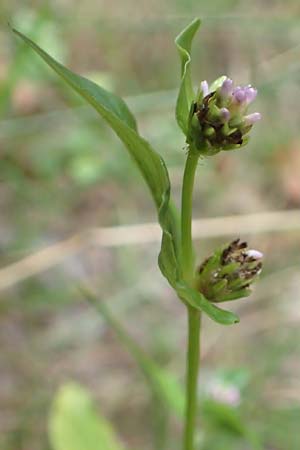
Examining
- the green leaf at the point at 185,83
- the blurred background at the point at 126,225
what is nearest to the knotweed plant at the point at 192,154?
the green leaf at the point at 185,83

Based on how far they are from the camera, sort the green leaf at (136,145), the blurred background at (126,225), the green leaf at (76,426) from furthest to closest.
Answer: the blurred background at (126,225)
the green leaf at (76,426)
the green leaf at (136,145)

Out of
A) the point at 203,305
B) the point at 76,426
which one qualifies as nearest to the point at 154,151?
the point at 203,305

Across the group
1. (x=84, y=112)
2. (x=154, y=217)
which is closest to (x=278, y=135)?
(x=154, y=217)

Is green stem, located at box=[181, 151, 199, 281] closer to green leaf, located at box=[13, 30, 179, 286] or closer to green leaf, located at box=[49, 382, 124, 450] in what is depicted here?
green leaf, located at box=[13, 30, 179, 286]

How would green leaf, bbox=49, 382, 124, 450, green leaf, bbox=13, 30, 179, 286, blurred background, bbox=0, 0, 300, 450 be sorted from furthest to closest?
blurred background, bbox=0, 0, 300, 450 < green leaf, bbox=49, 382, 124, 450 < green leaf, bbox=13, 30, 179, 286

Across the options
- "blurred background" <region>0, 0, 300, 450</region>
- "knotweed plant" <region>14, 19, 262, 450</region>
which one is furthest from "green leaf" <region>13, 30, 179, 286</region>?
"blurred background" <region>0, 0, 300, 450</region>

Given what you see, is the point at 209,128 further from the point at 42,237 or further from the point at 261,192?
the point at 261,192

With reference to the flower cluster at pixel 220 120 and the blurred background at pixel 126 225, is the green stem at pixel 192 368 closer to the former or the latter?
the flower cluster at pixel 220 120
